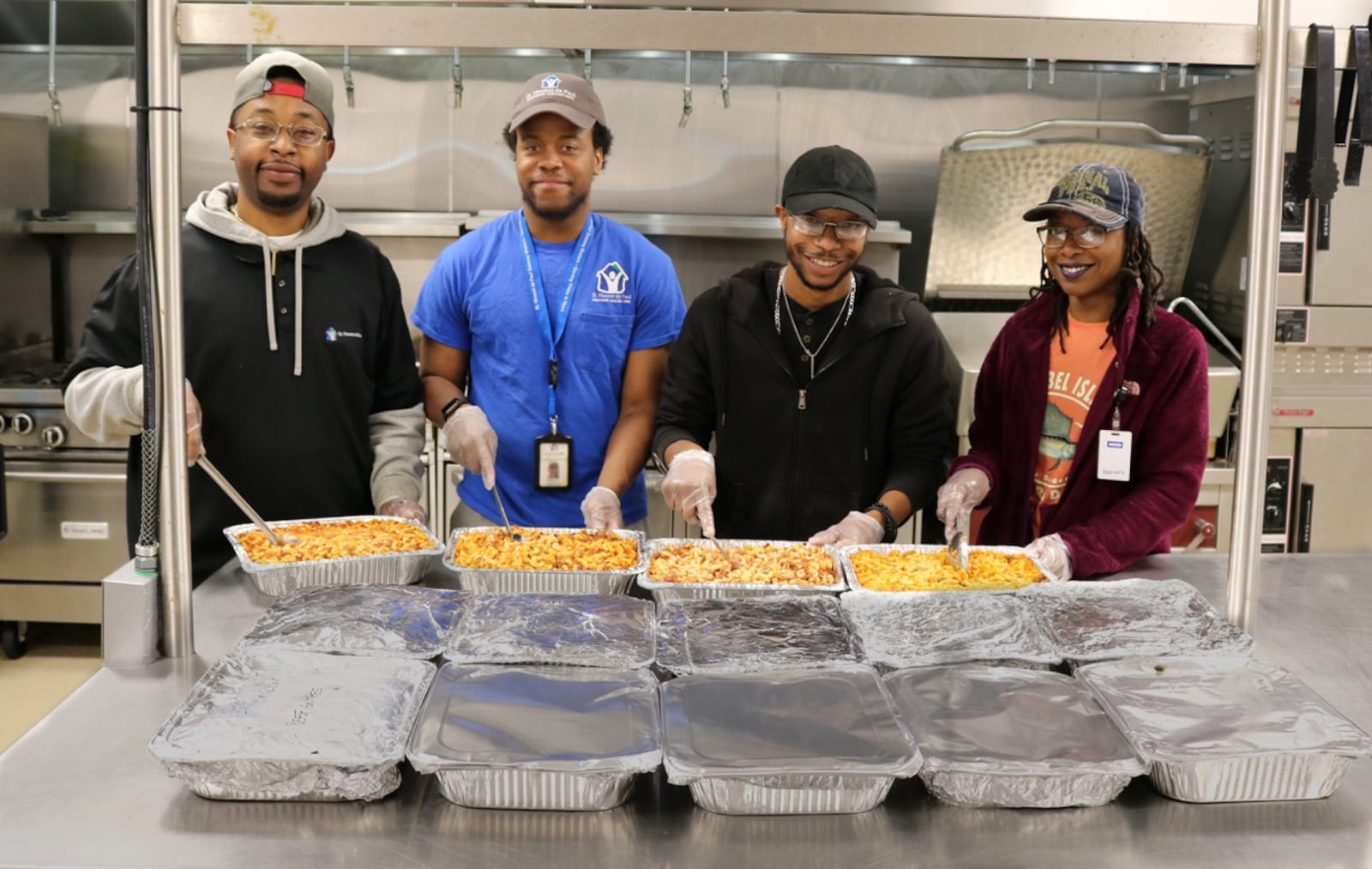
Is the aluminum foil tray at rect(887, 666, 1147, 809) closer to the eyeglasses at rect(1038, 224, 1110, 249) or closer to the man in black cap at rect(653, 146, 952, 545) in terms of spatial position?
the man in black cap at rect(653, 146, 952, 545)

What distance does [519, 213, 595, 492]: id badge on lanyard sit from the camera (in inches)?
101

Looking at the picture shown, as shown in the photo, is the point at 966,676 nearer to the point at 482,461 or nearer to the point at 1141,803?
the point at 1141,803

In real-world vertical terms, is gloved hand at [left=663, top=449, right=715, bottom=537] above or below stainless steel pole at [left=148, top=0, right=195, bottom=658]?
below

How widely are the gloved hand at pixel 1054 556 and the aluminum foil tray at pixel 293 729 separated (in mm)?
992

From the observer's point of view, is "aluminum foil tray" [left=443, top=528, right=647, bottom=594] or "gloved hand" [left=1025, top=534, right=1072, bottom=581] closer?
"aluminum foil tray" [left=443, top=528, right=647, bottom=594]

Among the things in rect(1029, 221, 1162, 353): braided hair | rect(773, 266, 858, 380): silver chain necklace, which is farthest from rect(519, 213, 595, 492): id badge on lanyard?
rect(1029, 221, 1162, 353): braided hair

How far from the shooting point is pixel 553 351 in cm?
257

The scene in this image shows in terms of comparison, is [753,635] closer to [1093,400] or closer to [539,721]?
[539,721]

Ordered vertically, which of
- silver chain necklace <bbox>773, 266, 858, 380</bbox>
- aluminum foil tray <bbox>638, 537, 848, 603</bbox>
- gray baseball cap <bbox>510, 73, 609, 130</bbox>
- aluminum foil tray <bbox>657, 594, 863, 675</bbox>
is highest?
gray baseball cap <bbox>510, 73, 609, 130</bbox>

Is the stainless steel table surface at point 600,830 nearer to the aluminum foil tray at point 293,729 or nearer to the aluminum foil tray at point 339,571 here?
the aluminum foil tray at point 293,729

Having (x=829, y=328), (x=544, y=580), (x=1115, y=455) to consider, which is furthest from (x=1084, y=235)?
(x=544, y=580)

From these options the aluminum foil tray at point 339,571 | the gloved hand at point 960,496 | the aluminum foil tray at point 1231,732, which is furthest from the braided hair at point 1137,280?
the aluminum foil tray at point 339,571

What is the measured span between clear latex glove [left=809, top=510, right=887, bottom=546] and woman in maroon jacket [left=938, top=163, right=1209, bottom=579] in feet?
0.41

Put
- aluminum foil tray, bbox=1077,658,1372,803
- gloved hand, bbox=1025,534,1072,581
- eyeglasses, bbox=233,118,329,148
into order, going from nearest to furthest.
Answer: aluminum foil tray, bbox=1077,658,1372,803 → gloved hand, bbox=1025,534,1072,581 → eyeglasses, bbox=233,118,329,148
